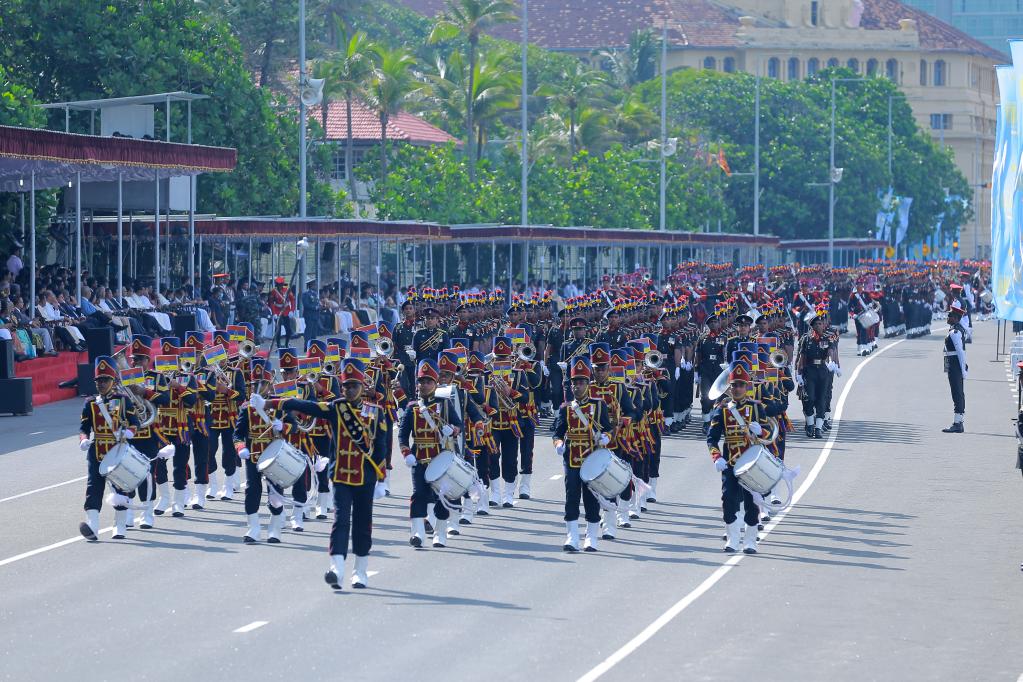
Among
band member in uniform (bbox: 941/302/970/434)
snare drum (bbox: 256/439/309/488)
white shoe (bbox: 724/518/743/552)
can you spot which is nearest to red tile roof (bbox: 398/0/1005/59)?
band member in uniform (bbox: 941/302/970/434)

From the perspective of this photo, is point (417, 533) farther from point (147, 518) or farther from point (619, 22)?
point (619, 22)

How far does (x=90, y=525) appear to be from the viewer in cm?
1889

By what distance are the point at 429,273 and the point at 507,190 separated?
1735 centimetres

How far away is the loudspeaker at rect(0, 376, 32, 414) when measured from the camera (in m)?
30.9

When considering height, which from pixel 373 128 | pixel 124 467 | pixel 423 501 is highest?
pixel 373 128

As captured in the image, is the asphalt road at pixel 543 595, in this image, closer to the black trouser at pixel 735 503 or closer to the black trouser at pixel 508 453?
A: the black trouser at pixel 735 503

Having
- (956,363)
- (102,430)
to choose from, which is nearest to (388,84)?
(956,363)

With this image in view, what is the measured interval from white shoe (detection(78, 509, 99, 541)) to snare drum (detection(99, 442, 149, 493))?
1.26 feet

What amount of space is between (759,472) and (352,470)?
4.00 m

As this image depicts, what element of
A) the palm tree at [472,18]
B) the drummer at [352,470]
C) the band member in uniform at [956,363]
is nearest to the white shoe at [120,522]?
the drummer at [352,470]

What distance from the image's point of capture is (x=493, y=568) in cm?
1745

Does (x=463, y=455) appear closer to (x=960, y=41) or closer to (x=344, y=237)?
(x=344, y=237)

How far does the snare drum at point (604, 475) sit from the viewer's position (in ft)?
59.8

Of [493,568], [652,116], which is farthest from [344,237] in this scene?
[652,116]
